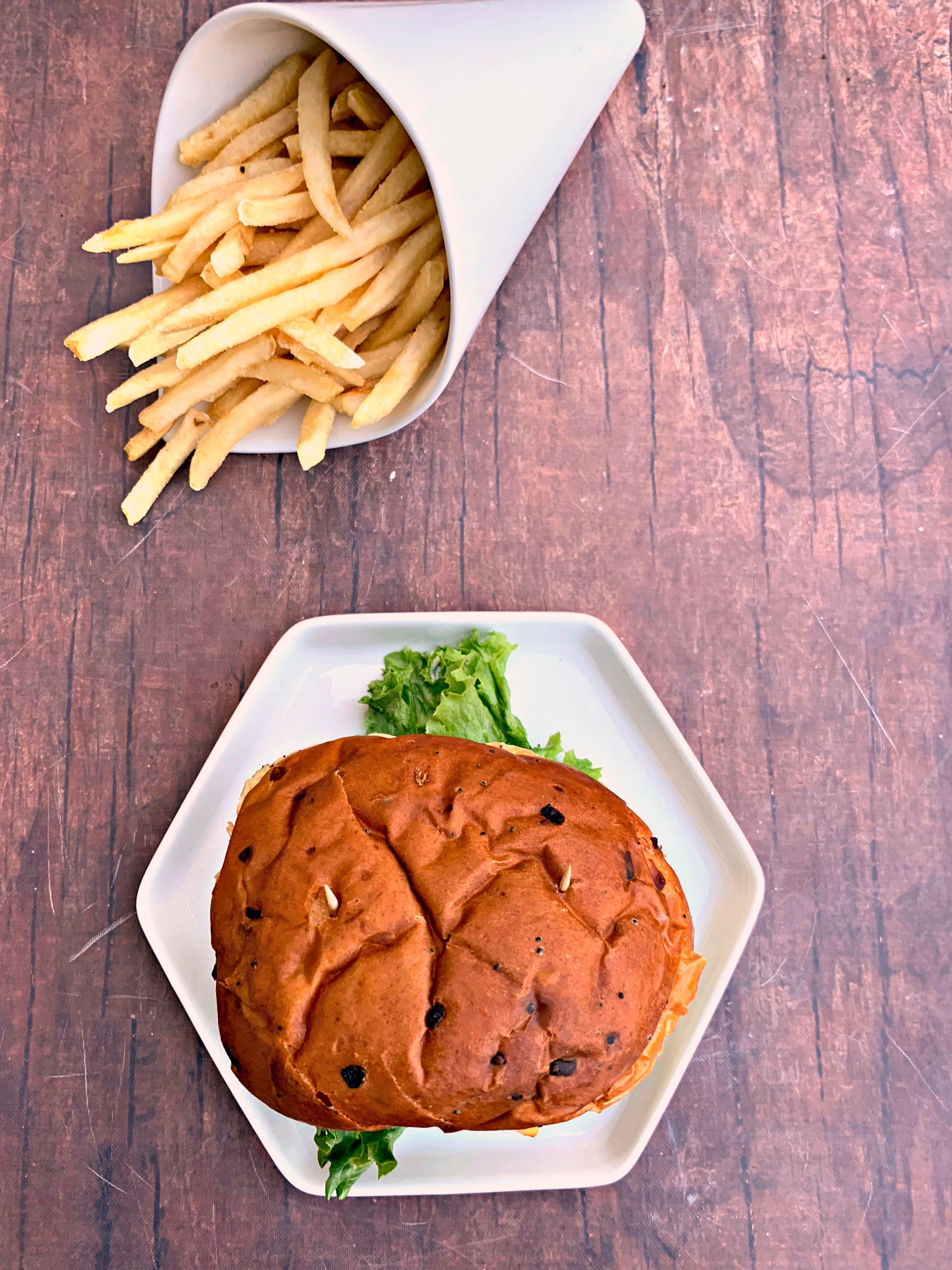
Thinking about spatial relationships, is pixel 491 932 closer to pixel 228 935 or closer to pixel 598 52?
pixel 228 935

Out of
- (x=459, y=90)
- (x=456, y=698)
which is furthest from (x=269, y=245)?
(x=456, y=698)

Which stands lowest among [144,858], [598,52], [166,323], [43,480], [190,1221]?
[190,1221]

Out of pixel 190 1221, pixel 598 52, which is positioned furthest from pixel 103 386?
pixel 190 1221

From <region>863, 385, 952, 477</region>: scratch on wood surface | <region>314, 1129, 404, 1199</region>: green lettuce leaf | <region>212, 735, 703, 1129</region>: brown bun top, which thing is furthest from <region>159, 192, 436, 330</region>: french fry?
<region>314, 1129, 404, 1199</region>: green lettuce leaf

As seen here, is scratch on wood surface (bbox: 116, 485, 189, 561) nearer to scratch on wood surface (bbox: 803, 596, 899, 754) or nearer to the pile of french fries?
the pile of french fries

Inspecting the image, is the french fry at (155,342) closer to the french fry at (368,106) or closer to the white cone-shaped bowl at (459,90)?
the white cone-shaped bowl at (459,90)

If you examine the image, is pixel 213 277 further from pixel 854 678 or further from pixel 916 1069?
pixel 916 1069

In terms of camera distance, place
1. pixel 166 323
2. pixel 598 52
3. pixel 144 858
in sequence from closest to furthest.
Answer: pixel 166 323 < pixel 598 52 < pixel 144 858
